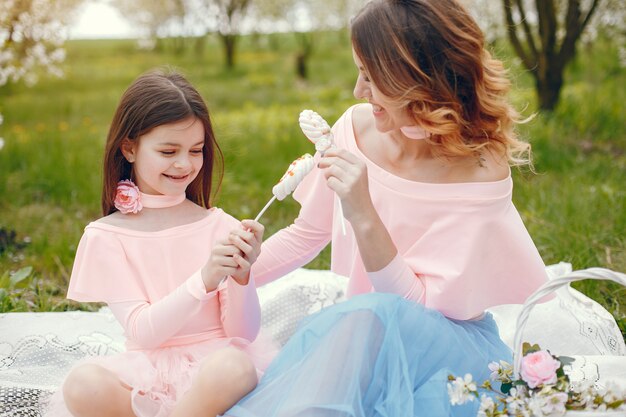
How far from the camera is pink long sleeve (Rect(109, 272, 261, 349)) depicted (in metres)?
2.17

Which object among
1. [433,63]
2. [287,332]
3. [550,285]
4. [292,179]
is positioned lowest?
[287,332]

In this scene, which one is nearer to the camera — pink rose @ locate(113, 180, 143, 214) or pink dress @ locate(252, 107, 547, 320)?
pink dress @ locate(252, 107, 547, 320)

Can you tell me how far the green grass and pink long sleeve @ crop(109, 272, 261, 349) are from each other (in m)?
0.72

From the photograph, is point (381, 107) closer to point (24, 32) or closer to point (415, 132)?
point (415, 132)

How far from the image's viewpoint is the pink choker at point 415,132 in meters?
2.22

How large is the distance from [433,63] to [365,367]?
791 millimetres

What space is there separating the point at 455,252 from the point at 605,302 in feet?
4.46

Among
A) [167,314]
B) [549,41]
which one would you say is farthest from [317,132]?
[549,41]

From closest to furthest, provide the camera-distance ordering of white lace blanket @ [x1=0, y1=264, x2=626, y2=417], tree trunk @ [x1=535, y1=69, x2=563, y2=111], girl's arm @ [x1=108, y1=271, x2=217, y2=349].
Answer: girl's arm @ [x1=108, y1=271, x2=217, y2=349] → white lace blanket @ [x1=0, y1=264, x2=626, y2=417] → tree trunk @ [x1=535, y1=69, x2=563, y2=111]

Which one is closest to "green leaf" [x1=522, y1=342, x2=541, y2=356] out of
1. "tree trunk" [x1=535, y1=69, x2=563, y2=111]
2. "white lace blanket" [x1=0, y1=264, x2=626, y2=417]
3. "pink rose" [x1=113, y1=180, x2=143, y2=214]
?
"white lace blanket" [x1=0, y1=264, x2=626, y2=417]

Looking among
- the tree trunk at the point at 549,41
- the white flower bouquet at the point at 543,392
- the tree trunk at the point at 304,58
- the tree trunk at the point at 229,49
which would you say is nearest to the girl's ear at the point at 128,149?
the white flower bouquet at the point at 543,392

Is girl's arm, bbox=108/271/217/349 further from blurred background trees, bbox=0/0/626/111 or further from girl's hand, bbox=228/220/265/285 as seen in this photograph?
blurred background trees, bbox=0/0/626/111

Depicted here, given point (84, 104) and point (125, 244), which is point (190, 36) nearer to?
point (84, 104)

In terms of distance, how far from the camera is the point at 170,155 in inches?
91.4
